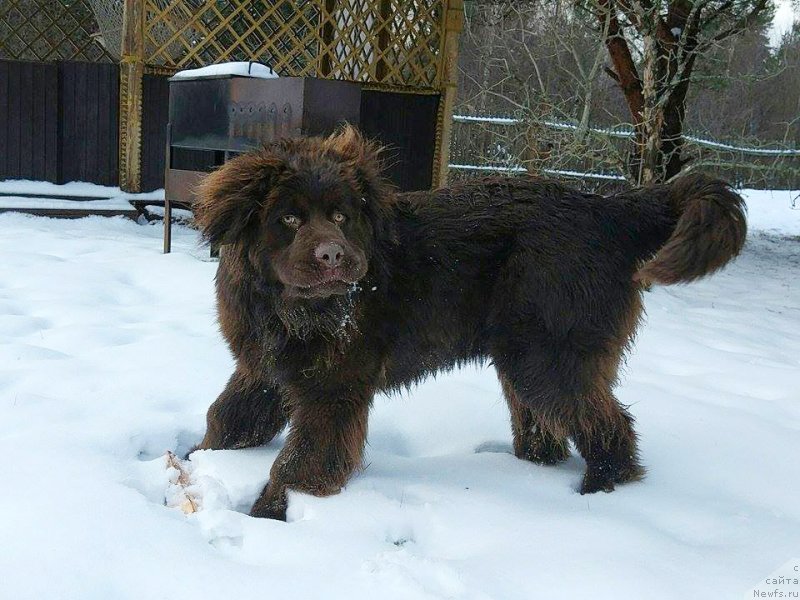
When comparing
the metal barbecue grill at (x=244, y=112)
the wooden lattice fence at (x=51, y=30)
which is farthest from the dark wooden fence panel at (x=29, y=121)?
the wooden lattice fence at (x=51, y=30)

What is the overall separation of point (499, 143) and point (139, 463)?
11.7 metres

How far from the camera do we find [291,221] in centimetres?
250

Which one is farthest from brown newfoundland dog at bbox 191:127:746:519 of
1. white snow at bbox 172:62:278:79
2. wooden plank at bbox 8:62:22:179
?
wooden plank at bbox 8:62:22:179

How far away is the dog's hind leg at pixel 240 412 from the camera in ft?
9.46

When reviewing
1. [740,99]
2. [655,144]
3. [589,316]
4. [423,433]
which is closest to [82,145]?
[655,144]

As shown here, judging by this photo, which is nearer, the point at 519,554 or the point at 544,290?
the point at 519,554

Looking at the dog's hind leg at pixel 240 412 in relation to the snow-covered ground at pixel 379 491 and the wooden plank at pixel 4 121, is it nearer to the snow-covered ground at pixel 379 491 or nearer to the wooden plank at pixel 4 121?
the snow-covered ground at pixel 379 491

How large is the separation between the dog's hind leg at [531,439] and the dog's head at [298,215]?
85cm

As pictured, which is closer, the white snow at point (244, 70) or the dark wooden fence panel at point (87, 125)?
the white snow at point (244, 70)

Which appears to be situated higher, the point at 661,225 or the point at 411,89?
the point at 411,89

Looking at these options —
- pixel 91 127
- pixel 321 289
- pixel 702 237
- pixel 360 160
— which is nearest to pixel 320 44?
pixel 91 127

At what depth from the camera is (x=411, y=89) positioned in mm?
8523

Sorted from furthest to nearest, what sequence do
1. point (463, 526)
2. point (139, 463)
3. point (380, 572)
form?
point (139, 463) → point (463, 526) → point (380, 572)

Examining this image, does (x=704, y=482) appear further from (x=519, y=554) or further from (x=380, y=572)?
(x=380, y=572)
